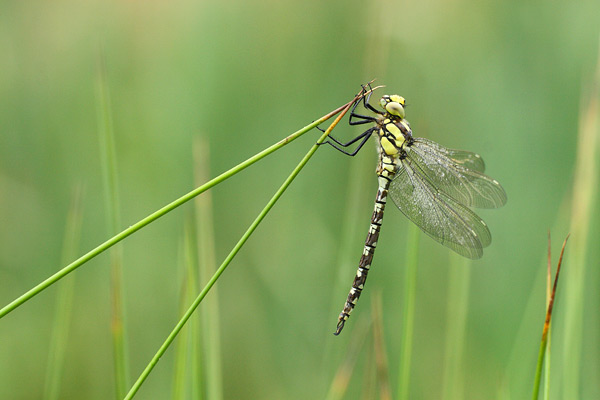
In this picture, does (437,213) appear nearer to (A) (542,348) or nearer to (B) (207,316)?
(B) (207,316)

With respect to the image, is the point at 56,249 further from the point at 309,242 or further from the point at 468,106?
A: the point at 468,106

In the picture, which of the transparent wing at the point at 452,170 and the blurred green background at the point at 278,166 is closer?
the transparent wing at the point at 452,170

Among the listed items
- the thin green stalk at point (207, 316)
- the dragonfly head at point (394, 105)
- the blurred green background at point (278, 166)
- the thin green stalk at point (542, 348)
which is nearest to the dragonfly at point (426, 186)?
the dragonfly head at point (394, 105)

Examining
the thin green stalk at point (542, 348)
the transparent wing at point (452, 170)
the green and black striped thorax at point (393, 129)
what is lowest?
the thin green stalk at point (542, 348)

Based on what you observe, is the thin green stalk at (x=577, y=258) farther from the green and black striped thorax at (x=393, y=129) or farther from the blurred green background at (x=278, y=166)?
the green and black striped thorax at (x=393, y=129)

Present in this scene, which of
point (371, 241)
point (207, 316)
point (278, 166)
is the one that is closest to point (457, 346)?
point (371, 241)

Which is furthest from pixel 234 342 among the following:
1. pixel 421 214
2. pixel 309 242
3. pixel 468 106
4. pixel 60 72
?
pixel 60 72
